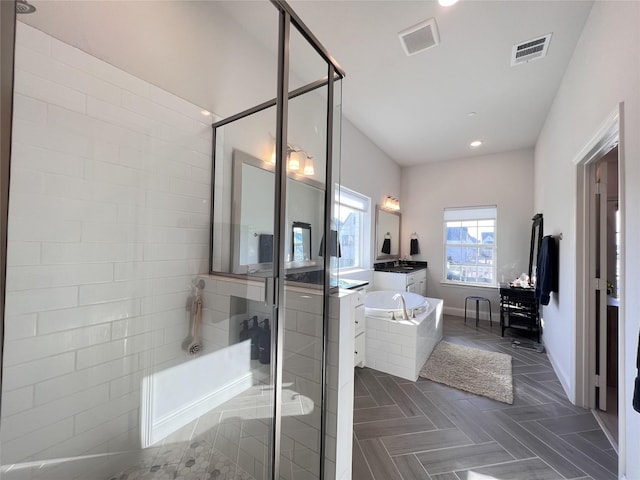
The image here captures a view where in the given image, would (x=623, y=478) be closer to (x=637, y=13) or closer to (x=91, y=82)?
(x=637, y=13)

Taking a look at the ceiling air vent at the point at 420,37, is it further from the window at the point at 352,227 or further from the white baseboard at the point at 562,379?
the white baseboard at the point at 562,379

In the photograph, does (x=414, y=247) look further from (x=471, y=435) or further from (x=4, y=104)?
(x=4, y=104)

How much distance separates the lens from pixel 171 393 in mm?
1591

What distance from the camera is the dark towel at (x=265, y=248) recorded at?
145 cm

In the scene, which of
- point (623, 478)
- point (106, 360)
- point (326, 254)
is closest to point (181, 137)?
point (326, 254)

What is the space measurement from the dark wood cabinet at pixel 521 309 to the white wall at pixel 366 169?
2.00m

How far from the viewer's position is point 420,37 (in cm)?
213

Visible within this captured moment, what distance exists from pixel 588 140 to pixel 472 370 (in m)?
2.26

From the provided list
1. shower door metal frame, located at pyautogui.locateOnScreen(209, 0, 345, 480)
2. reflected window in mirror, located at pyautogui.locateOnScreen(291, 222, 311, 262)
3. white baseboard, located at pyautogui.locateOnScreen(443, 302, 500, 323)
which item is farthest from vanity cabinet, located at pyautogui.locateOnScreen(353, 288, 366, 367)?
white baseboard, located at pyautogui.locateOnScreen(443, 302, 500, 323)

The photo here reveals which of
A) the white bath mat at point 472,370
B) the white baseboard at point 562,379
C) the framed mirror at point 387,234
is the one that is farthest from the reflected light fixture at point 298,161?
the framed mirror at point 387,234

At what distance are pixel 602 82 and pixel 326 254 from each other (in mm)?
2096

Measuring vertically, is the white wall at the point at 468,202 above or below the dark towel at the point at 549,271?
above

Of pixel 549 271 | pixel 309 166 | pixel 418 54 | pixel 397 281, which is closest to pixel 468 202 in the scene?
pixel 397 281

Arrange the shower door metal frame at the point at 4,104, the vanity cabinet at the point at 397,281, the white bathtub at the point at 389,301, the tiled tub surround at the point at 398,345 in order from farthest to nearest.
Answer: the vanity cabinet at the point at 397,281, the white bathtub at the point at 389,301, the tiled tub surround at the point at 398,345, the shower door metal frame at the point at 4,104
